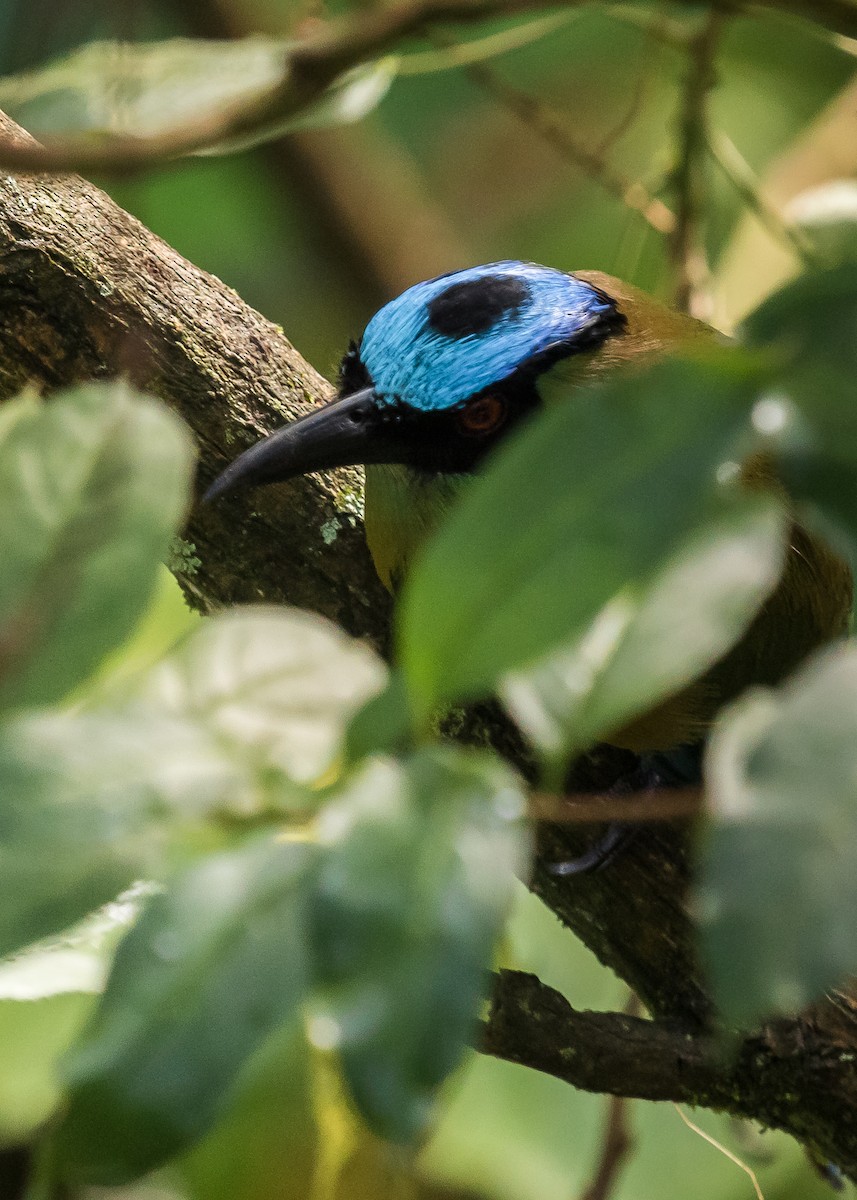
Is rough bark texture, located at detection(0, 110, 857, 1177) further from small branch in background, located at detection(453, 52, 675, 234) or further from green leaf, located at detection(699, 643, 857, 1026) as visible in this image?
green leaf, located at detection(699, 643, 857, 1026)

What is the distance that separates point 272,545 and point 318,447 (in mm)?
138

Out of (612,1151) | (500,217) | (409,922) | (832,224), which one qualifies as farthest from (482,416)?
(500,217)

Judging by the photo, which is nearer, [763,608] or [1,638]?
[1,638]

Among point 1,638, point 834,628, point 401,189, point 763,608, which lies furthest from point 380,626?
point 401,189

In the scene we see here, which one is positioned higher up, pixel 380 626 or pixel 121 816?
pixel 121 816

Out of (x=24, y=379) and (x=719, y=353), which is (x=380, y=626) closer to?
(x=24, y=379)

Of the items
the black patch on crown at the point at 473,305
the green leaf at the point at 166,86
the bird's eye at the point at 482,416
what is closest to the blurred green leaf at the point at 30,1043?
the bird's eye at the point at 482,416

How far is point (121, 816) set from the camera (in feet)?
1.88

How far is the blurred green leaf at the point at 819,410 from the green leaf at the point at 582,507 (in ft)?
0.08

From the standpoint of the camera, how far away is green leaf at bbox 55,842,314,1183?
1.81 feet

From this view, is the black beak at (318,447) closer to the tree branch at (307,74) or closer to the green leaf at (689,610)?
the tree branch at (307,74)

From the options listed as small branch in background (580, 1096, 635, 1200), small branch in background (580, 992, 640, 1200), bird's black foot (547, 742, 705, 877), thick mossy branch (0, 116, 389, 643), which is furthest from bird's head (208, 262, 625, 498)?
small branch in background (580, 1096, 635, 1200)

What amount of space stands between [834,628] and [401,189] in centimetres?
348

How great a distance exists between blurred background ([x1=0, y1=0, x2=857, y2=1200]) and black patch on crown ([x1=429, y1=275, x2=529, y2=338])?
383 millimetres
